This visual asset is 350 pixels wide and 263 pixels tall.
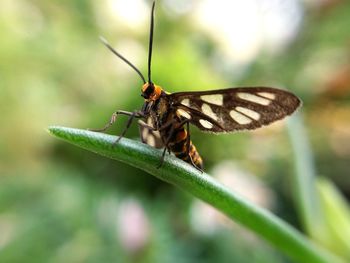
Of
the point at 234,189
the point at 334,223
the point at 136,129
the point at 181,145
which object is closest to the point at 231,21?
the point at 136,129

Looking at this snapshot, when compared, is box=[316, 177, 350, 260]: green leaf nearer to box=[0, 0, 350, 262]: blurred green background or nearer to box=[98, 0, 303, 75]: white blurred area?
box=[0, 0, 350, 262]: blurred green background

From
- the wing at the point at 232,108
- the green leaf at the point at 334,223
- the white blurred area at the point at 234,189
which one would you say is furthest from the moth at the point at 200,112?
the white blurred area at the point at 234,189

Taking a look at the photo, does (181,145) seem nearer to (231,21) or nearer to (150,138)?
(150,138)

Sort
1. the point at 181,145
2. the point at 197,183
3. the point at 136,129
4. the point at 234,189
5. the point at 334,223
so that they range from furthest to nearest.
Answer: the point at 136,129 < the point at 234,189 < the point at 334,223 < the point at 181,145 < the point at 197,183

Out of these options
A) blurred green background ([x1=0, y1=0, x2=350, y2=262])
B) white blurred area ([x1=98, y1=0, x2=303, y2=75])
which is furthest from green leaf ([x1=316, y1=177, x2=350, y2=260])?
white blurred area ([x1=98, y1=0, x2=303, y2=75])

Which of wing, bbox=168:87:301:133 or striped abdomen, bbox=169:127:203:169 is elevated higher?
wing, bbox=168:87:301:133

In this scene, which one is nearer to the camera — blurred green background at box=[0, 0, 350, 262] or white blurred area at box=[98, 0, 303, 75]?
blurred green background at box=[0, 0, 350, 262]
